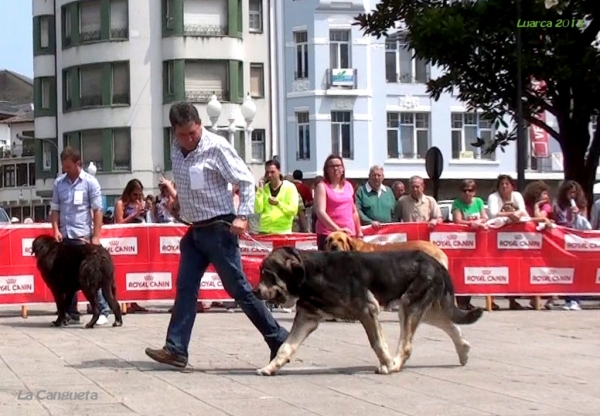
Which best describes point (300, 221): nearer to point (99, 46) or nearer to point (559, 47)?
point (559, 47)

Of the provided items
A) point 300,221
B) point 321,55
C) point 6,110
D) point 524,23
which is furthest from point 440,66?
point 6,110

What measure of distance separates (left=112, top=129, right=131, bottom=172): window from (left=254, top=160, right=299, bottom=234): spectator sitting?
39.9m

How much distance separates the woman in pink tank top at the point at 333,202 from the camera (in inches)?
538

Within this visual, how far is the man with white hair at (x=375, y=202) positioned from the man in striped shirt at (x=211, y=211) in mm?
6542

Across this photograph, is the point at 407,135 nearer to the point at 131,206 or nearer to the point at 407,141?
the point at 407,141

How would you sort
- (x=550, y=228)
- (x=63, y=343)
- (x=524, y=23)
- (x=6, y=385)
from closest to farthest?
(x=6, y=385) < (x=63, y=343) < (x=550, y=228) < (x=524, y=23)

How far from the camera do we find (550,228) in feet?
55.5

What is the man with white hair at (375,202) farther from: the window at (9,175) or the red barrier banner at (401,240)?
the window at (9,175)

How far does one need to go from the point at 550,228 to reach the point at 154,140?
1571 inches

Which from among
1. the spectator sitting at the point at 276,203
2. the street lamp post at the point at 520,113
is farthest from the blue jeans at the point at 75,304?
Result: the street lamp post at the point at 520,113

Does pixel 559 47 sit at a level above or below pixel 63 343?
above

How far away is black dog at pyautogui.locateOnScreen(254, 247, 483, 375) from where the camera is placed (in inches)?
376

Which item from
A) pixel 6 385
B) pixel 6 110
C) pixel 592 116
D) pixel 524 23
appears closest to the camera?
pixel 6 385

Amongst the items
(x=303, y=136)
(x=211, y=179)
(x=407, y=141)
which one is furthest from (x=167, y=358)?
(x=407, y=141)
